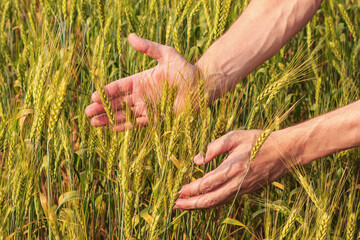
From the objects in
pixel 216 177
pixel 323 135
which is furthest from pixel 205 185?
pixel 323 135

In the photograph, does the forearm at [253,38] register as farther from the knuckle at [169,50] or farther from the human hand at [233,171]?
the human hand at [233,171]

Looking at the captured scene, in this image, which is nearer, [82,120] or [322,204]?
[322,204]

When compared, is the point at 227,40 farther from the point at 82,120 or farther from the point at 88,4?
the point at 88,4

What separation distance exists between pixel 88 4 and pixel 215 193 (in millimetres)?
986

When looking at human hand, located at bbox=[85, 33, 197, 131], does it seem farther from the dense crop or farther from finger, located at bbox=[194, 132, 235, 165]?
finger, located at bbox=[194, 132, 235, 165]

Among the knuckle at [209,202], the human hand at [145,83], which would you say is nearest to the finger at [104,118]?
the human hand at [145,83]

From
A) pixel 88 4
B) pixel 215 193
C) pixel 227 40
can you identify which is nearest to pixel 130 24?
pixel 227 40

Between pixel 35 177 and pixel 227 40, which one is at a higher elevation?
pixel 227 40

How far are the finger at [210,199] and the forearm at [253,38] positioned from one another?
1.14 feet

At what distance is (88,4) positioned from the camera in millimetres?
1812

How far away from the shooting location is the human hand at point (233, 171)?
1126mm

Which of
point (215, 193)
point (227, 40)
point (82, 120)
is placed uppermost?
point (227, 40)

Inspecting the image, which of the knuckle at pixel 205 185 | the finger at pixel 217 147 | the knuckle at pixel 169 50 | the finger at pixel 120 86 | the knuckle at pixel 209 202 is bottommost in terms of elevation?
the knuckle at pixel 209 202

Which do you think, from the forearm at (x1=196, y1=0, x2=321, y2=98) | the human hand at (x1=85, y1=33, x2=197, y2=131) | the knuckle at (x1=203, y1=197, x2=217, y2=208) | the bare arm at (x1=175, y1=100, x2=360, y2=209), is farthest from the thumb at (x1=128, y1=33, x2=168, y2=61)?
the knuckle at (x1=203, y1=197, x2=217, y2=208)
